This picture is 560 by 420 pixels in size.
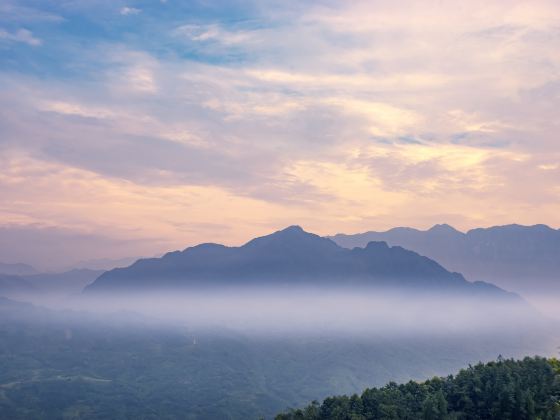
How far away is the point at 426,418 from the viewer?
159750mm

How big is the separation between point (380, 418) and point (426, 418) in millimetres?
14432

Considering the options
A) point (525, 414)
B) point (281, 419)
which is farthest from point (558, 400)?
point (281, 419)

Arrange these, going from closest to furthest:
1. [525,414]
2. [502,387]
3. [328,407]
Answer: [525,414] → [502,387] → [328,407]

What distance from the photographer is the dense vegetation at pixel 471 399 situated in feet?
524

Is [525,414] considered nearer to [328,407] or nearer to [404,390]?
[404,390]

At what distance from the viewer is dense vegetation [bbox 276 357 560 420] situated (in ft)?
524

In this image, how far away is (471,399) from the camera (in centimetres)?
17762

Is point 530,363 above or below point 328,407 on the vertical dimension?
above

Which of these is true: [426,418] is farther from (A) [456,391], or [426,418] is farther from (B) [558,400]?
(B) [558,400]

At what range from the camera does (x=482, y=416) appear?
171500 millimetres

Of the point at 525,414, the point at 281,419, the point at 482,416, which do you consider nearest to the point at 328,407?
the point at 281,419

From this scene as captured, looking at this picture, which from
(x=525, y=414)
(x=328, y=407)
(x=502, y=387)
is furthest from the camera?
(x=328, y=407)

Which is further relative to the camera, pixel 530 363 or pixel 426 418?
pixel 530 363

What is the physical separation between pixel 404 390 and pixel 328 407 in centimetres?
2742
